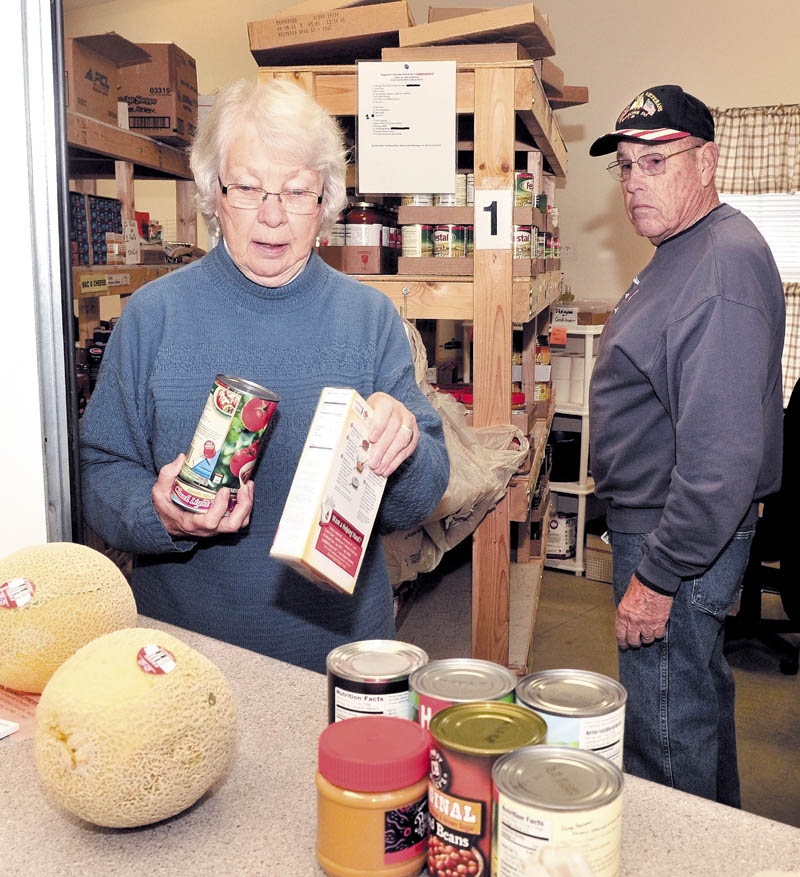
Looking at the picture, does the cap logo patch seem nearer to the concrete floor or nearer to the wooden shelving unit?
the wooden shelving unit

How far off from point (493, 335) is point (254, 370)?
135cm

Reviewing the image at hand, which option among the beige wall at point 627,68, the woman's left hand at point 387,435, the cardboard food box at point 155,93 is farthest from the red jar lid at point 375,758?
the beige wall at point 627,68

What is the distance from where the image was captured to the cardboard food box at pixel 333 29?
9.07 ft

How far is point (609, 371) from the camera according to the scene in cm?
210

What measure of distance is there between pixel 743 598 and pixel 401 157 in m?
2.58

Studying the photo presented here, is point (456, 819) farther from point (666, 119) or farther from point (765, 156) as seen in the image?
point (765, 156)

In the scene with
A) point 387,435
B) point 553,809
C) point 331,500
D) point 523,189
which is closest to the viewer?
point 553,809

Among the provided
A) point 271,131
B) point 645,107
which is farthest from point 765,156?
point 271,131

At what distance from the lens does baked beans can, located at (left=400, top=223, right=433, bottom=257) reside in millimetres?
2838

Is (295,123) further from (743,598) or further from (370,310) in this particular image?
(743,598)

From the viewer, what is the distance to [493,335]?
9.20ft

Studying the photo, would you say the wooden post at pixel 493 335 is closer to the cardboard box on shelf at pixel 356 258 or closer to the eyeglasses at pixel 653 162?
the cardboard box on shelf at pixel 356 258

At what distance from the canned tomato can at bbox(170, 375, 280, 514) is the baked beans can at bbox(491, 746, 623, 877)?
2.00 ft

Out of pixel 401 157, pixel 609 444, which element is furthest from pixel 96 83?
pixel 609 444
